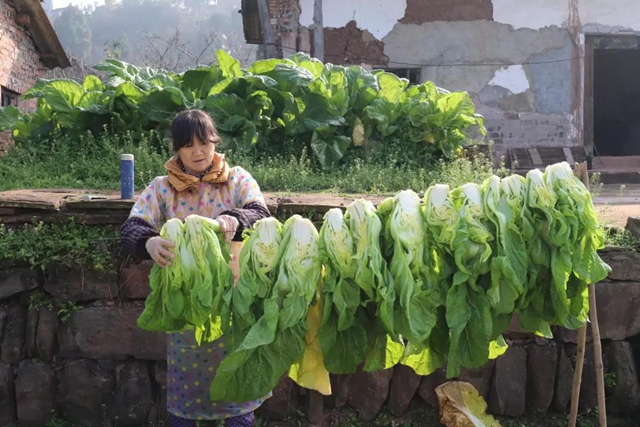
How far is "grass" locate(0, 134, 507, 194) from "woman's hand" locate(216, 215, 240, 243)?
3.08 m

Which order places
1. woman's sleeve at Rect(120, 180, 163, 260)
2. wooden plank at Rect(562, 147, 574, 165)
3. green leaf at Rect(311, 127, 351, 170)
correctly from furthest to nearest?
wooden plank at Rect(562, 147, 574, 165) < green leaf at Rect(311, 127, 351, 170) < woman's sleeve at Rect(120, 180, 163, 260)

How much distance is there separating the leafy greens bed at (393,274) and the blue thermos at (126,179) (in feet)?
6.33

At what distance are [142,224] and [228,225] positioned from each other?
1.34ft

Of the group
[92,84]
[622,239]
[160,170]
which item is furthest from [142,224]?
[92,84]

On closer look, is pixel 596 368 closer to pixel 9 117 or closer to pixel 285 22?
pixel 9 117

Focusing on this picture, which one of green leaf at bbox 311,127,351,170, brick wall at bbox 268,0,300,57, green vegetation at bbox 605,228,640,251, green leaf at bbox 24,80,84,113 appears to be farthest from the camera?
brick wall at bbox 268,0,300,57

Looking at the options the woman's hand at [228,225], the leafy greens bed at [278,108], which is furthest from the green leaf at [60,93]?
the woman's hand at [228,225]

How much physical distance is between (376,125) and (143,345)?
4161 millimetres

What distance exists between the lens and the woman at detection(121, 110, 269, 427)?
108 inches

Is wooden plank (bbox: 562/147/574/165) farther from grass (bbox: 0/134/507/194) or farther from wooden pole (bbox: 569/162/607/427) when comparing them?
wooden pole (bbox: 569/162/607/427)

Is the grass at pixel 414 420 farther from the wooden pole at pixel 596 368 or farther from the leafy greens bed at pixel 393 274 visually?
the leafy greens bed at pixel 393 274

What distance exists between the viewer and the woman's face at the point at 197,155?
2.72 metres

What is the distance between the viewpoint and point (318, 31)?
37.4 feet

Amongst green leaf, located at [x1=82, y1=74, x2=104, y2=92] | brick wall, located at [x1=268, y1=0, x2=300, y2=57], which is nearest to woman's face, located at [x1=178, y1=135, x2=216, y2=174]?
green leaf, located at [x1=82, y1=74, x2=104, y2=92]
